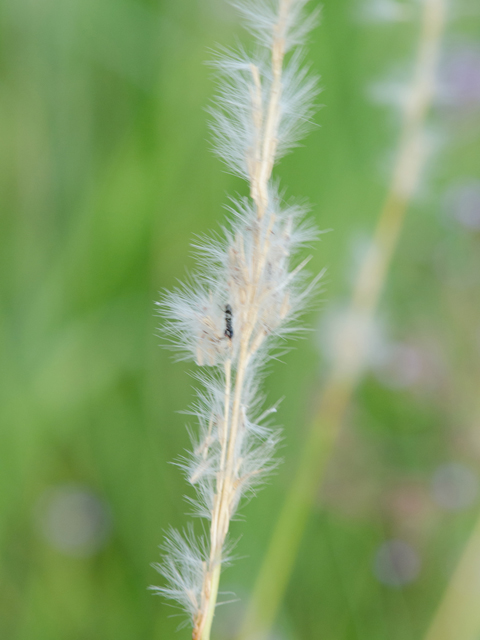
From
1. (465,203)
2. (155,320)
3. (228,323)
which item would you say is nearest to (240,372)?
(228,323)

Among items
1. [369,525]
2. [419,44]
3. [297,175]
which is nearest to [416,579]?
[369,525]

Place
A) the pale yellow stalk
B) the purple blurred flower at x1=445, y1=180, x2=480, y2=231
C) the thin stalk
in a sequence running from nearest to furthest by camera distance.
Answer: the pale yellow stalk < the thin stalk < the purple blurred flower at x1=445, y1=180, x2=480, y2=231

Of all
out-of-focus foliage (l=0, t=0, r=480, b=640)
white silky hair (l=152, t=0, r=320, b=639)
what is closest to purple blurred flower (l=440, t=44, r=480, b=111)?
out-of-focus foliage (l=0, t=0, r=480, b=640)

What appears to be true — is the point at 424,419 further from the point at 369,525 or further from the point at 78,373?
the point at 78,373

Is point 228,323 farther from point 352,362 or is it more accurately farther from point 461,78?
point 461,78

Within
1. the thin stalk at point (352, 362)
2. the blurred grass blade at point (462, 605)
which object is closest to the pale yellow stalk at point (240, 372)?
the thin stalk at point (352, 362)

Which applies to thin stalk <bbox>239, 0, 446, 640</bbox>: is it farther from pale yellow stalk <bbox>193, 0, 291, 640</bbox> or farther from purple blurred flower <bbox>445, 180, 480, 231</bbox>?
pale yellow stalk <bbox>193, 0, 291, 640</bbox>
